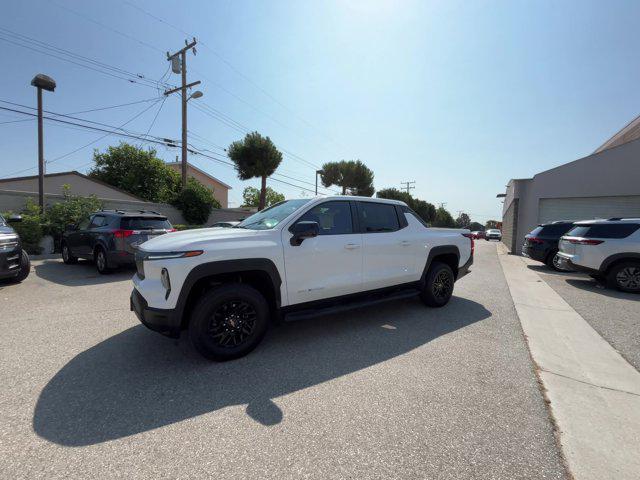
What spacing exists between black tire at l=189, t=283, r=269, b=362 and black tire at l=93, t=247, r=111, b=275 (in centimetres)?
610

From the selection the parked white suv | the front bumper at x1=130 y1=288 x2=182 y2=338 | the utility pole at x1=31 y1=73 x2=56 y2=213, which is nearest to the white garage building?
the parked white suv

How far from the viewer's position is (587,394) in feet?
9.52

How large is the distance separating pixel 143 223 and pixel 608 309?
1004 cm

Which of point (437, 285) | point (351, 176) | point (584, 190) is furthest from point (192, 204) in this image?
point (351, 176)

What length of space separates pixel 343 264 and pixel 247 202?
58.7m

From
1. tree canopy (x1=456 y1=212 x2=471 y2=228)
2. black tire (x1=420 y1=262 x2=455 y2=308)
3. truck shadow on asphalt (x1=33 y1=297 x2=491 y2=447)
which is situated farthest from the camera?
tree canopy (x1=456 y1=212 x2=471 y2=228)

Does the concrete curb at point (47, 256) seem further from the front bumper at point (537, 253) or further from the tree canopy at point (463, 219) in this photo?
the tree canopy at point (463, 219)

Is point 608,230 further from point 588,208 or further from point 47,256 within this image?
point 47,256

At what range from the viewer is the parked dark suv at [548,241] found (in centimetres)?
1084

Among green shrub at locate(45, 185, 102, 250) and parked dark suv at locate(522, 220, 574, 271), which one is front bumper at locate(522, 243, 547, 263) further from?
green shrub at locate(45, 185, 102, 250)

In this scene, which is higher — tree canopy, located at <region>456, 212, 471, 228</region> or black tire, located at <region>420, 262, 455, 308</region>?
tree canopy, located at <region>456, 212, 471, 228</region>

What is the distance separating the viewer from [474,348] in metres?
3.83

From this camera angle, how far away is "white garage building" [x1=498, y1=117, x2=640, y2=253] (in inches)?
558

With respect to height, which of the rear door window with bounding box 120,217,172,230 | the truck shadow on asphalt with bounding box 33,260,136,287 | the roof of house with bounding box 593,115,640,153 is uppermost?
the roof of house with bounding box 593,115,640,153
